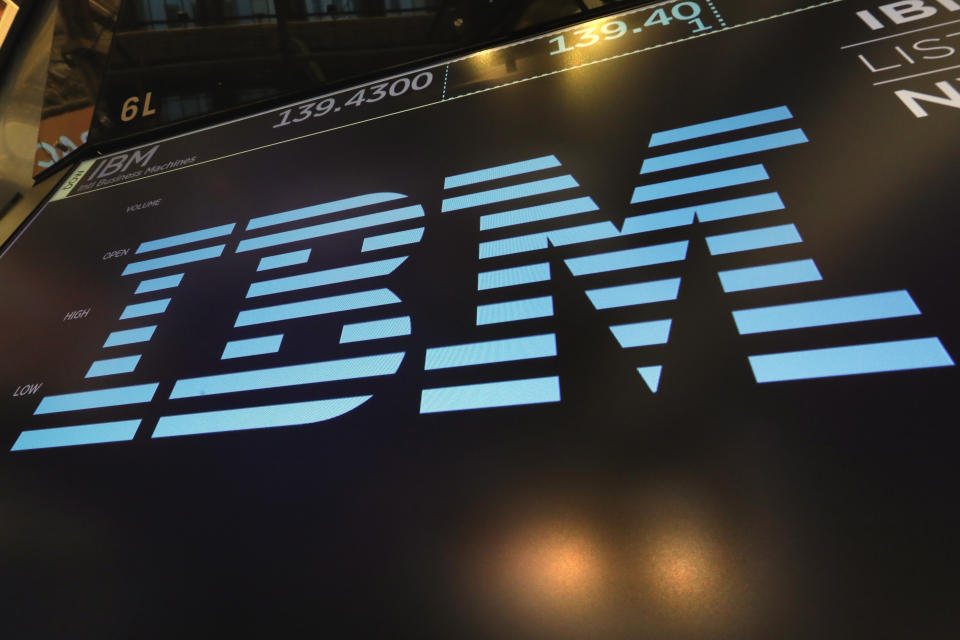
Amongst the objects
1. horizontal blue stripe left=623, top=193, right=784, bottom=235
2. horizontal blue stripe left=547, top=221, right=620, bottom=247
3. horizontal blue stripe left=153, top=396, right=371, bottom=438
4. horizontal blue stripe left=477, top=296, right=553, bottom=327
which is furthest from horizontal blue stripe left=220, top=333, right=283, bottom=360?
horizontal blue stripe left=623, top=193, right=784, bottom=235

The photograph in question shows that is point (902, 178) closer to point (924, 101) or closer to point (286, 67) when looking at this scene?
point (924, 101)

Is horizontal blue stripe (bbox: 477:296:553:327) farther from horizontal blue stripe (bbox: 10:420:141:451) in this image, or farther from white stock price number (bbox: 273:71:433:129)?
white stock price number (bbox: 273:71:433:129)

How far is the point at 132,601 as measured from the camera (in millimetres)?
952

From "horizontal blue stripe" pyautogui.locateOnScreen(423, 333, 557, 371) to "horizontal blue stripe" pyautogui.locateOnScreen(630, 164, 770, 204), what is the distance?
42 centimetres

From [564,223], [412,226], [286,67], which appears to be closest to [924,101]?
[564,223]

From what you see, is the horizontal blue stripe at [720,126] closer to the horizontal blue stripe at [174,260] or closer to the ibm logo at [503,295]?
the ibm logo at [503,295]

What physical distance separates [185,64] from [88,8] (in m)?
0.91

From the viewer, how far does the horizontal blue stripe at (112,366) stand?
4.58 feet

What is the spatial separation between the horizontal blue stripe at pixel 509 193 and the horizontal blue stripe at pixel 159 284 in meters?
0.83

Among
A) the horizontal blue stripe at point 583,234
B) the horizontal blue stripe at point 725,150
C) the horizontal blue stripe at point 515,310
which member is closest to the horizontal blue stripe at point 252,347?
the horizontal blue stripe at point 515,310

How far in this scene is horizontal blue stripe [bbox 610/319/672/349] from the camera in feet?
3.22

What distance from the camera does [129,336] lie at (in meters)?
1.48

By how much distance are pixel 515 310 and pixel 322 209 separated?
77 cm

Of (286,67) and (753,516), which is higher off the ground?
(286,67)
